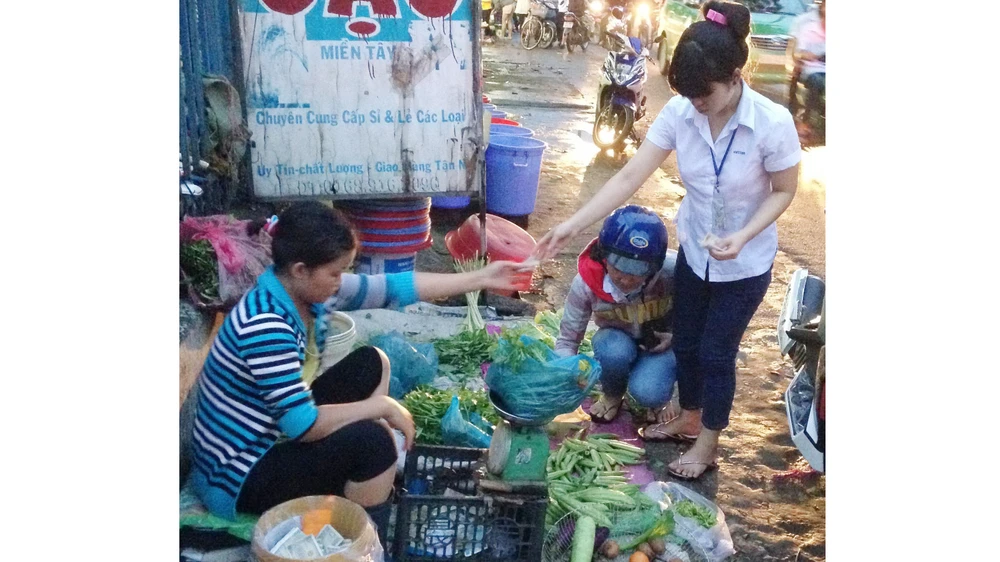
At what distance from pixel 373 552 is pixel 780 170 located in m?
1.75

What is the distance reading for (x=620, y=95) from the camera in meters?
8.43

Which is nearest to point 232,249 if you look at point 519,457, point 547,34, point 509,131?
point 519,457

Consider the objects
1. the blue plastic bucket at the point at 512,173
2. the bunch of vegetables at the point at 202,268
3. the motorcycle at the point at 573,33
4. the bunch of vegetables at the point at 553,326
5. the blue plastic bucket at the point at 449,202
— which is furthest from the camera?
the motorcycle at the point at 573,33

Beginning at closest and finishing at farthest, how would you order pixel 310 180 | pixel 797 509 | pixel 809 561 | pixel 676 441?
pixel 809 561, pixel 797 509, pixel 676 441, pixel 310 180

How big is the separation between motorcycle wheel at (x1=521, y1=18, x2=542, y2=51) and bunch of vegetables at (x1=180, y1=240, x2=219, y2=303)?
14.9m

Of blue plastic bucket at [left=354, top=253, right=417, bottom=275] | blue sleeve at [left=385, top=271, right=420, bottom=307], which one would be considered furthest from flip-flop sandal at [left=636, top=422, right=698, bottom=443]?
blue plastic bucket at [left=354, top=253, right=417, bottom=275]

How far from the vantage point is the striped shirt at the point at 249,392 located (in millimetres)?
2346

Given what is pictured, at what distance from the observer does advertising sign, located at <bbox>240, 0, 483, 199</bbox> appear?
4.18 metres

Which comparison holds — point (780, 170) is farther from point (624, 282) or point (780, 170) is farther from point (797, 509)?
point (797, 509)

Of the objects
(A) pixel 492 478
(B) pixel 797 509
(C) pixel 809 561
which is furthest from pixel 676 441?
(A) pixel 492 478

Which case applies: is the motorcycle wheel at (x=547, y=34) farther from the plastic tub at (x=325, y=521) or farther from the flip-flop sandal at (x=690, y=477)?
the plastic tub at (x=325, y=521)

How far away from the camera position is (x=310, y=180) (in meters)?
4.34

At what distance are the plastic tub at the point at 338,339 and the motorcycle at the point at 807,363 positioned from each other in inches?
63.2

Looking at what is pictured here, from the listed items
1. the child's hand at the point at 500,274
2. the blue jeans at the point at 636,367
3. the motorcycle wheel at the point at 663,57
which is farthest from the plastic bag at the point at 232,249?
the motorcycle wheel at the point at 663,57
